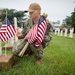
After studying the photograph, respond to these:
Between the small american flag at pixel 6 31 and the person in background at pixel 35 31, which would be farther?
the small american flag at pixel 6 31

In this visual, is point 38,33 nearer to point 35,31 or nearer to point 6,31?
point 35,31

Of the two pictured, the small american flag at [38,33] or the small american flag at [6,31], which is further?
the small american flag at [6,31]

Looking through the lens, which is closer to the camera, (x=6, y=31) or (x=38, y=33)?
(x=38, y=33)

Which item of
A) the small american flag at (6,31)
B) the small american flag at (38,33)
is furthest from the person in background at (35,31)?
the small american flag at (6,31)

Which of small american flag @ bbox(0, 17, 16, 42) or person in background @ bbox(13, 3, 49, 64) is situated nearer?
person in background @ bbox(13, 3, 49, 64)

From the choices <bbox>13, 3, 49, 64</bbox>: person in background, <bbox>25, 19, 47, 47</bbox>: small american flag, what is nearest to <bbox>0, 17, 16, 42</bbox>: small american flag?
<bbox>13, 3, 49, 64</bbox>: person in background

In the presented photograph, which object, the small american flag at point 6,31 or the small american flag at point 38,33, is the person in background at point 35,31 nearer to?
the small american flag at point 38,33

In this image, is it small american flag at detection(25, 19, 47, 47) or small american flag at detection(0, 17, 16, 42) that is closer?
small american flag at detection(25, 19, 47, 47)

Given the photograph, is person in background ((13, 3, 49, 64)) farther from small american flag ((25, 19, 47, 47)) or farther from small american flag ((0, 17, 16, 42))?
small american flag ((0, 17, 16, 42))

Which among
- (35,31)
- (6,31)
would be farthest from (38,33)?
(6,31)

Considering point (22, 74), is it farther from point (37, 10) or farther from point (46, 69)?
point (37, 10)

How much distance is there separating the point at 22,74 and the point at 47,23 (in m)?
1.44

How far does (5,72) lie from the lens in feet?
13.9

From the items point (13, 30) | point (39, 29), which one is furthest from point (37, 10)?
point (13, 30)
